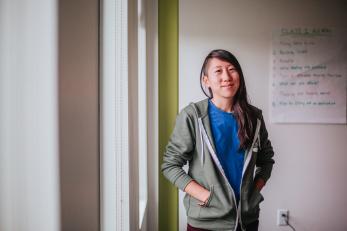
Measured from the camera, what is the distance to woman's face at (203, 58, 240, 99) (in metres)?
1.21

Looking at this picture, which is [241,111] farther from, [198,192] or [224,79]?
[198,192]

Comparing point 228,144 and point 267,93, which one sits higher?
point 267,93

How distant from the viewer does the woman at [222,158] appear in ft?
3.27

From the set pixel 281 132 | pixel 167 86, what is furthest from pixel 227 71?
pixel 281 132

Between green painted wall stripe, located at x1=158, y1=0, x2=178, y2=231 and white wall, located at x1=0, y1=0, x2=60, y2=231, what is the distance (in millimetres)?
1167

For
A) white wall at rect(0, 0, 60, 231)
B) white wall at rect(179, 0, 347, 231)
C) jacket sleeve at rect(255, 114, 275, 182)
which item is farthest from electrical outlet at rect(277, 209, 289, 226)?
white wall at rect(0, 0, 60, 231)

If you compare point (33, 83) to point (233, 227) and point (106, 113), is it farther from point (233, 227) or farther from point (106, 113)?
point (233, 227)

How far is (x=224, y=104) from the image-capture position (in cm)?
121

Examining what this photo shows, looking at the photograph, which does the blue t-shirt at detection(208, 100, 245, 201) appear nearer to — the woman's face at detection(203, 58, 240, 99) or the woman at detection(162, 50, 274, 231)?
the woman at detection(162, 50, 274, 231)

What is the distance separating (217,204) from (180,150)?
31 cm

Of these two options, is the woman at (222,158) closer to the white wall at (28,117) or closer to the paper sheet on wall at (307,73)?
the paper sheet on wall at (307,73)

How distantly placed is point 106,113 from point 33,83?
221 mm

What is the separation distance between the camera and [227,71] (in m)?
1.22

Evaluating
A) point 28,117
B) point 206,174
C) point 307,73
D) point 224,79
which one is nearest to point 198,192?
point 206,174
